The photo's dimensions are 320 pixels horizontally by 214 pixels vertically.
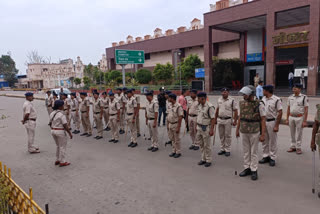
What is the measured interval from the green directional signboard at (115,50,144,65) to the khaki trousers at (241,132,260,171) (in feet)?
51.7

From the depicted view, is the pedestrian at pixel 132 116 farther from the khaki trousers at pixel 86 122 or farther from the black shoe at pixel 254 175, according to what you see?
the black shoe at pixel 254 175

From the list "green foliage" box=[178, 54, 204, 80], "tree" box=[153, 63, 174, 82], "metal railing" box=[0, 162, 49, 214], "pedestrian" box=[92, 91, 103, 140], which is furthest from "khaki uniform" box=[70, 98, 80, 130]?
"tree" box=[153, 63, 174, 82]

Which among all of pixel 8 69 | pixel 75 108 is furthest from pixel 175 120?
pixel 8 69

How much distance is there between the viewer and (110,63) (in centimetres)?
4925

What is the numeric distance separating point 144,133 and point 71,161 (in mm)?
3643

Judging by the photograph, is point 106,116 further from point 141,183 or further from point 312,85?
point 312,85

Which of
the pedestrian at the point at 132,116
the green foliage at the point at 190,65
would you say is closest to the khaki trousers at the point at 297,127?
the pedestrian at the point at 132,116

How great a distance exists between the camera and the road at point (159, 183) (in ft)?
12.8

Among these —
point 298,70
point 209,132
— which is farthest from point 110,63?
point 209,132

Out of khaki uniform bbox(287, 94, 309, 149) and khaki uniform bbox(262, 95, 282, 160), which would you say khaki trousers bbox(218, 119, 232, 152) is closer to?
khaki uniform bbox(262, 95, 282, 160)

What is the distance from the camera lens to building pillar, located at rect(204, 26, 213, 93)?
23656 millimetres

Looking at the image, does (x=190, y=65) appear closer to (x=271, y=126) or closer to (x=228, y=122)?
(x=228, y=122)

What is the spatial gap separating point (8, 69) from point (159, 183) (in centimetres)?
10706

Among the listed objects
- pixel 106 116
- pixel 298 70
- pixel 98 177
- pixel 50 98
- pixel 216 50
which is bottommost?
pixel 98 177
